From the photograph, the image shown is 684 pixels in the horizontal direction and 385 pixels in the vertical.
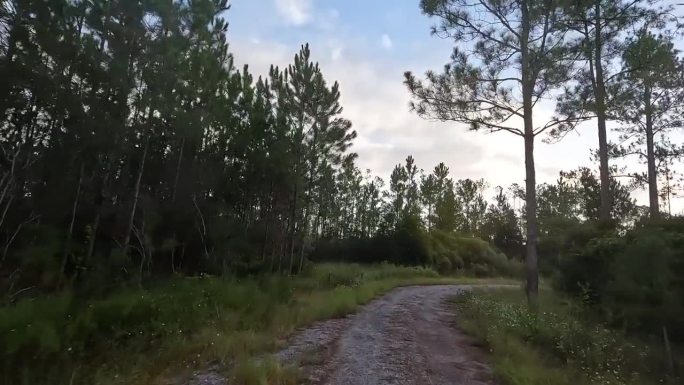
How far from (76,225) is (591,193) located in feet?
115

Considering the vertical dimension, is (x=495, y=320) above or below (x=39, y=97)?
below

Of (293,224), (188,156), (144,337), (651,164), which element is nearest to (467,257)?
(293,224)

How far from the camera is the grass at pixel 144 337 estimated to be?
560cm

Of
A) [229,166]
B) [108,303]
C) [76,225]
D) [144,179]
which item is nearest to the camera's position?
[108,303]

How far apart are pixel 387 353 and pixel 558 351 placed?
3.09 metres

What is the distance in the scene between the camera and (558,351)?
804cm

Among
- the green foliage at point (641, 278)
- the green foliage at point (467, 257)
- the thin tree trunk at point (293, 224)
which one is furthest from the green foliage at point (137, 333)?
the green foliage at point (467, 257)

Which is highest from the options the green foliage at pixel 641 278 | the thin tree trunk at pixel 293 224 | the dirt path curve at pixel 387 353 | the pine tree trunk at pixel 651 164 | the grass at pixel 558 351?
the pine tree trunk at pixel 651 164

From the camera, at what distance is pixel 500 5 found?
13016 mm

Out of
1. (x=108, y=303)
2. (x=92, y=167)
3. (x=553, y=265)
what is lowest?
(x=108, y=303)

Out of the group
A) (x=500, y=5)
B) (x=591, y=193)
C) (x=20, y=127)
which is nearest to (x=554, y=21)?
(x=500, y=5)

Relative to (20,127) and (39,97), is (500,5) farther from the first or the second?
(20,127)

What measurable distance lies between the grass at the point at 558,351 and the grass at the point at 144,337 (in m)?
3.63

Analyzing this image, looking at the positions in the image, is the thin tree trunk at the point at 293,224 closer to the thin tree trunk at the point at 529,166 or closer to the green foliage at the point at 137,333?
the green foliage at the point at 137,333
